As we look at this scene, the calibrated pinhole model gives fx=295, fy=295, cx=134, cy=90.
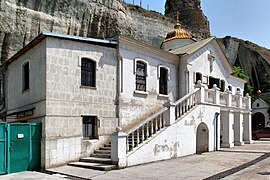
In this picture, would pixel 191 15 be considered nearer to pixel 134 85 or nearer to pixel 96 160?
pixel 134 85

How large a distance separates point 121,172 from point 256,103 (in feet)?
141

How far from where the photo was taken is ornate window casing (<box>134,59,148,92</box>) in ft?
56.0

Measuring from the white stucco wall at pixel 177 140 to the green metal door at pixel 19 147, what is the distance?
4.42 m

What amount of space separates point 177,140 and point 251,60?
51.0 meters

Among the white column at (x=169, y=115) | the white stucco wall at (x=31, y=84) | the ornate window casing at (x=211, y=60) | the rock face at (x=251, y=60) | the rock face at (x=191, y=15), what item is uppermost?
the rock face at (x=191, y=15)

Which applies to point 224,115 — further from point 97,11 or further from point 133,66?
point 97,11

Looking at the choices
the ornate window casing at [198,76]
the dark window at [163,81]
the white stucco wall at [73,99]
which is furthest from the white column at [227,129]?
the white stucco wall at [73,99]

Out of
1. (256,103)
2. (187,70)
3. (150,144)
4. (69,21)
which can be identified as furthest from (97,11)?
(150,144)

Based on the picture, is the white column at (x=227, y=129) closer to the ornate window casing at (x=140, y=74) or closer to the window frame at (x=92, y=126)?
the ornate window casing at (x=140, y=74)

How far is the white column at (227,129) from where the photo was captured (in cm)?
2055

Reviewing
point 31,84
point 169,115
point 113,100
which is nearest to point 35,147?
point 31,84

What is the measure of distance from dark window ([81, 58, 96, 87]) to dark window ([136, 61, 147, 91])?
301 centimetres

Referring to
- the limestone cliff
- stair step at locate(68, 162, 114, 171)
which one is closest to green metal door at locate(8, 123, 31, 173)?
stair step at locate(68, 162, 114, 171)

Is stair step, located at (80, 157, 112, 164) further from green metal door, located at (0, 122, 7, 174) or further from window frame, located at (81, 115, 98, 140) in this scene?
green metal door, located at (0, 122, 7, 174)
